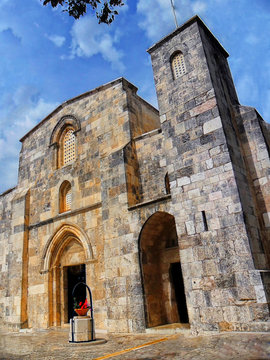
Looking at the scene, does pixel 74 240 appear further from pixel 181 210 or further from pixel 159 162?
pixel 181 210

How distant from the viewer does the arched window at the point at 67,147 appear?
45.1ft

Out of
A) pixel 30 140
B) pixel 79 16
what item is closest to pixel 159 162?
pixel 79 16

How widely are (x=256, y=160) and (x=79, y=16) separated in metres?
5.71

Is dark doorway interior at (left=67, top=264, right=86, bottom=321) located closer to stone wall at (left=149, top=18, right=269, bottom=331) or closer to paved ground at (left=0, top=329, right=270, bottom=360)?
paved ground at (left=0, top=329, right=270, bottom=360)

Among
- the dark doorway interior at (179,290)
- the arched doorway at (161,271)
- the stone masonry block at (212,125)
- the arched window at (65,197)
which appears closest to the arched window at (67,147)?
the arched window at (65,197)

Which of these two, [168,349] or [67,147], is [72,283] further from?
[168,349]

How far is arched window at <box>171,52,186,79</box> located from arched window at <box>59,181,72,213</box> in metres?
6.52

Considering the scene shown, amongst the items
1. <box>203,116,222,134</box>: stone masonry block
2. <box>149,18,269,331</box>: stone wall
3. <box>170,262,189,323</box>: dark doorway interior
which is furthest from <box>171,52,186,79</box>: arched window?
<box>170,262,189,323</box>: dark doorway interior

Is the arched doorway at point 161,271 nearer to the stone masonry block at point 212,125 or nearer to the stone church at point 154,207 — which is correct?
the stone church at point 154,207

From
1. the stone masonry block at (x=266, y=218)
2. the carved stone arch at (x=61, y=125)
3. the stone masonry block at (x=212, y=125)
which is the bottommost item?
the stone masonry block at (x=266, y=218)

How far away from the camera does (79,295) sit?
11.8m

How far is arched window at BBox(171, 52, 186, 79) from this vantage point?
31.3 ft

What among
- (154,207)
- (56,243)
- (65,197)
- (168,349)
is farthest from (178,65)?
(56,243)

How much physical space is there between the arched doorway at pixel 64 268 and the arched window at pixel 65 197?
36.1 inches
